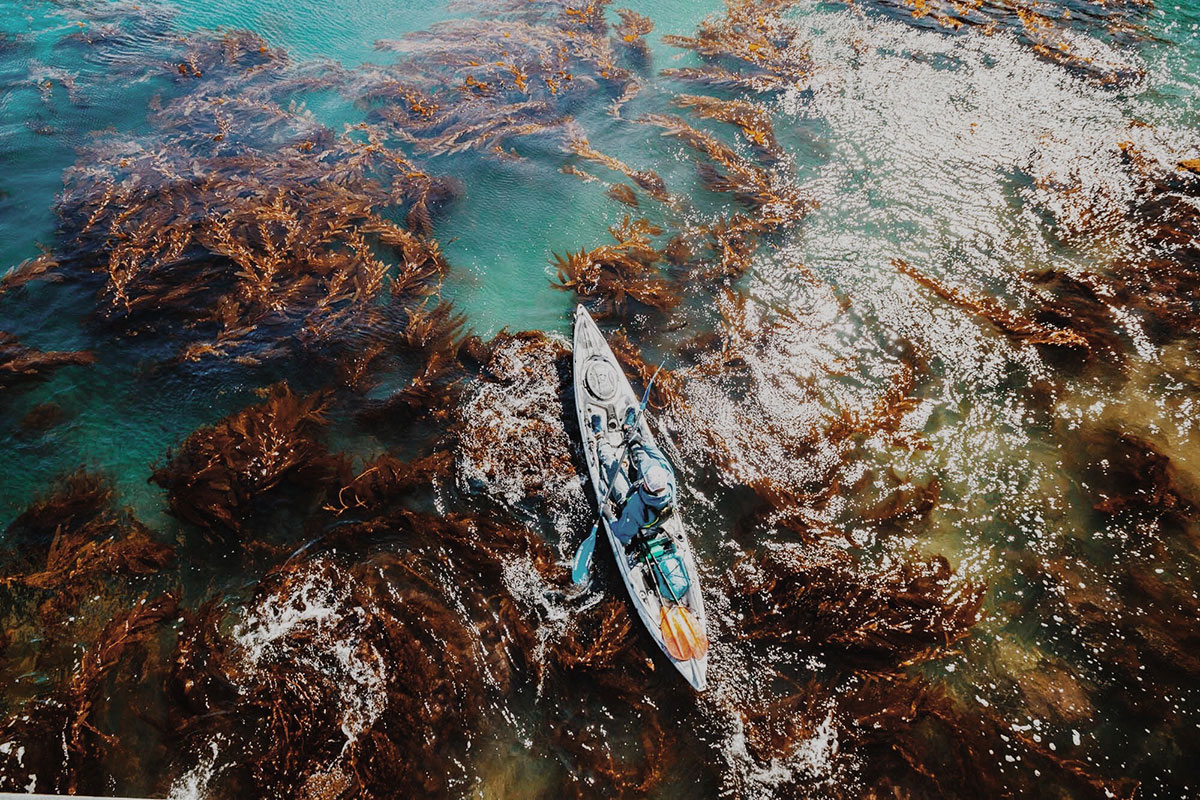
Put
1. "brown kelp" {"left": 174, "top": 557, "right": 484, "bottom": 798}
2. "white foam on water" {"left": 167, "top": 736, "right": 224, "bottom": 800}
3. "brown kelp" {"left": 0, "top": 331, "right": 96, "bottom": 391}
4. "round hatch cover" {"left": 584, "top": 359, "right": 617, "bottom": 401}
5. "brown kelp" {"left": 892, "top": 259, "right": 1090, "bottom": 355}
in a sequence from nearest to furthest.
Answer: "white foam on water" {"left": 167, "top": 736, "right": 224, "bottom": 800}, "brown kelp" {"left": 174, "top": 557, "right": 484, "bottom": 798}, "round hatch cover" {"left": 584, "top": 359, "right": 617, "bottom": 401}, "brown kelp" {"left": 0, "top": 331, "right": 96, "bottom": 391}, "brown kelp" {"left": 892, "top": 259, "right": 1090, "bottom": 355}

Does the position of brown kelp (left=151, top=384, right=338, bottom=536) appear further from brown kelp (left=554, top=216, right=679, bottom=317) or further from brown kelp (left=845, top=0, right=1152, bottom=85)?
brown kelp (left=845, top=0, right=1152, bottom=85)

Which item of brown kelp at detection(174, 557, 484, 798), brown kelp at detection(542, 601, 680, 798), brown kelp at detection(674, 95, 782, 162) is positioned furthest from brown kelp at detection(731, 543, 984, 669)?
brown kelp at detection(674, 95, 782, 162)

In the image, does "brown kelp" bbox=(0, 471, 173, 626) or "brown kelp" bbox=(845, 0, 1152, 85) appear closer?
"brown kelp" bbox=(0, 471, 173, 626)

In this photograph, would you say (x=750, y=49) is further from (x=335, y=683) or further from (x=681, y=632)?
(x=335, y=683)

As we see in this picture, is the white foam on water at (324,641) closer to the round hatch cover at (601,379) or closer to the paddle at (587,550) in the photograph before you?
the paddle at (587,550)

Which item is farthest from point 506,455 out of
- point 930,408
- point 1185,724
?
point 1185,724

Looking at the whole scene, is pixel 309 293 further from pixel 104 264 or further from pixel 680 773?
pixel 680 773
